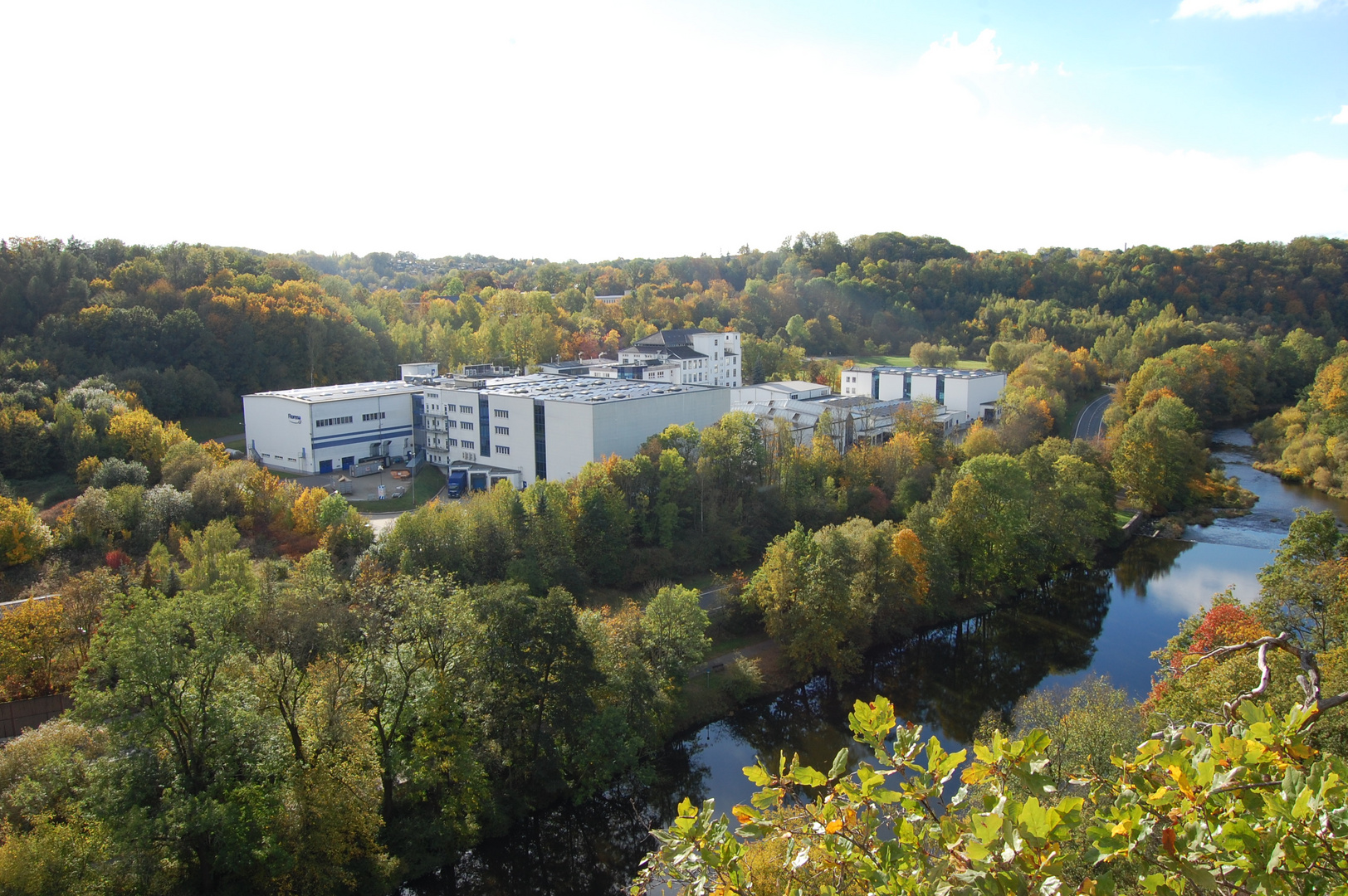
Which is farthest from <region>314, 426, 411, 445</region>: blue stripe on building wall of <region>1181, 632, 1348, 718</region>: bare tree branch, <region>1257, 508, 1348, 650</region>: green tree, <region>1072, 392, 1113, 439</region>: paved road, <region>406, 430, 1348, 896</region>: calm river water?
<region>1181, 632, 1348, 718</region>: bare tree branch

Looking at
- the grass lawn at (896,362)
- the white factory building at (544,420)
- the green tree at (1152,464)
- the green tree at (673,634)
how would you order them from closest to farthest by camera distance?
the green tree at (673,634), the white factory building at (544,420), the green tree at (1152,464), the grass lawn at (896,362)

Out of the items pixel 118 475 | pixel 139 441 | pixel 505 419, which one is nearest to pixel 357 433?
pixel 505 419

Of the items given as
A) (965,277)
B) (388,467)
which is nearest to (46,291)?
(388,467)

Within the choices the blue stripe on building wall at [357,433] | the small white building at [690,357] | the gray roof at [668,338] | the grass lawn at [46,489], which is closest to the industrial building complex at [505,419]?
the blue stripe on building wall at [357,433]

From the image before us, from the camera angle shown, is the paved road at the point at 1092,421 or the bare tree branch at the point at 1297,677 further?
the paved road at the point at 1092,421

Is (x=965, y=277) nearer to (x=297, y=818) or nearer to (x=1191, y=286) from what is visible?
(x=1191, y=286)

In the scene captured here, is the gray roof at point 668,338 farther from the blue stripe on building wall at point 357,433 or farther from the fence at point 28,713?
the fence at point 28,713
